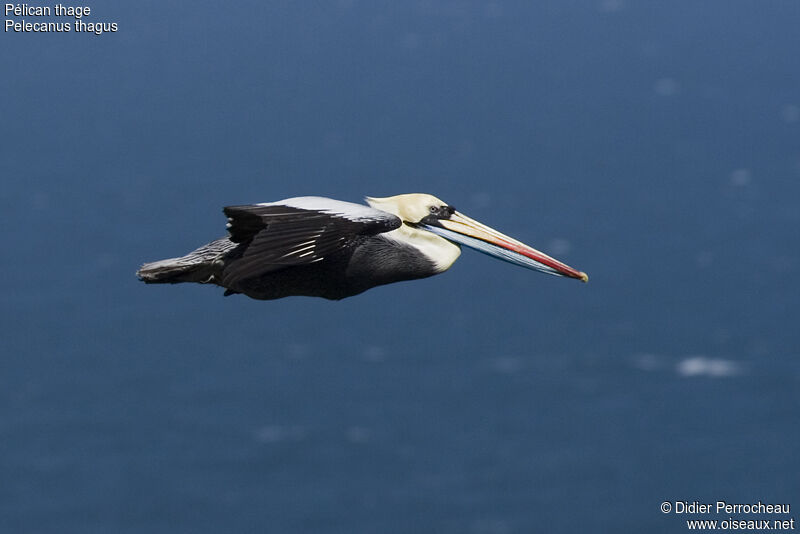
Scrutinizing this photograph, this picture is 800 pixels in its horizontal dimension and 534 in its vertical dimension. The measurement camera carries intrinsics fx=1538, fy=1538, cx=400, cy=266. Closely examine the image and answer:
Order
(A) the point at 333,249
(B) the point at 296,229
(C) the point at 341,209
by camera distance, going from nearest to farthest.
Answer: (A) the point at 333,249, (B) the point at 296,229, (C) the point at 341,209

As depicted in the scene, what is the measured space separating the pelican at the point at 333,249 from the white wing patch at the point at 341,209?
0.02m

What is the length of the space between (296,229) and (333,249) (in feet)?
2.19

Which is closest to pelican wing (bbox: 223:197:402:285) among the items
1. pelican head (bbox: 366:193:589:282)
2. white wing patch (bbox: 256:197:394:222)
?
white wing patch (bbox: 256:197:394:222)

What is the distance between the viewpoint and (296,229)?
23.9 metres

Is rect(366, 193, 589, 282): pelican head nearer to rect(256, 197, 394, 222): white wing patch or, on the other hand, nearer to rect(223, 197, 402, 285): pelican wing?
rect(256, 197, 394, 222): white wing patch

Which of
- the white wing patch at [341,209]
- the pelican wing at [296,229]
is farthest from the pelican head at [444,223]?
the pelican wing at [296,229]

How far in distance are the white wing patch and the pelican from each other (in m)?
0.02

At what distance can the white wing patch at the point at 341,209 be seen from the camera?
79.3 feet

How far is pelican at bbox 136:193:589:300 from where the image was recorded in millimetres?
23750

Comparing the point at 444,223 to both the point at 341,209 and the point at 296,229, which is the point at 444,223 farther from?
the point at 296,229

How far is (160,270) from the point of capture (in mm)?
25797

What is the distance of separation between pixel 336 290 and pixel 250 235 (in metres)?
1.68

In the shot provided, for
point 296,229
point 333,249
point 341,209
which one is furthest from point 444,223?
point 296,229

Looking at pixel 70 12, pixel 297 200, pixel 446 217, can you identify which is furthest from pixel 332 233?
pixel 70 12
